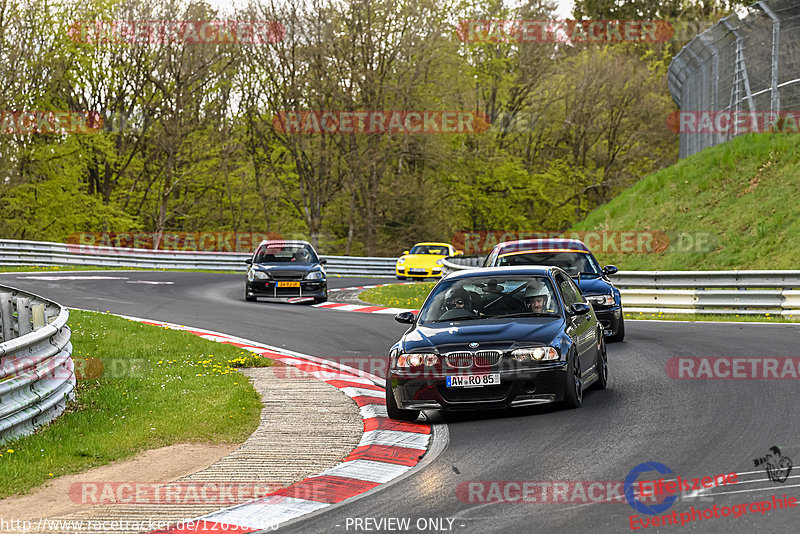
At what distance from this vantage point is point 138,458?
7891mm

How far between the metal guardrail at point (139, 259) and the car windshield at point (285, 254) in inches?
615

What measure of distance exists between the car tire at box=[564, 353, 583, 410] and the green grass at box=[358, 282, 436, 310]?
1430 cm

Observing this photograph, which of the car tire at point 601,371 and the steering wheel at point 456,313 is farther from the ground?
the steering wheel at point 456,313

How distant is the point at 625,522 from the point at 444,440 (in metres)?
2.91

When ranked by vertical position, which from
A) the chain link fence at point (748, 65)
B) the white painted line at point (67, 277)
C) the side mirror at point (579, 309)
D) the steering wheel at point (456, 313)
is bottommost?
the white painted line at point (67, 277)

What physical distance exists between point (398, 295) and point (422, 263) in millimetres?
8502

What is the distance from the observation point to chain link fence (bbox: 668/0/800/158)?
25.9m

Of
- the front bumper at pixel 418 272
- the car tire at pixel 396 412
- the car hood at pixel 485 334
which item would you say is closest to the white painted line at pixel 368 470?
the car tire at pixel 396 412

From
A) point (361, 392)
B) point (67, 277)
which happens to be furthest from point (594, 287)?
point (67, 277)

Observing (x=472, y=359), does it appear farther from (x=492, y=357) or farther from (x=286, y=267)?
(x=286, y=267)

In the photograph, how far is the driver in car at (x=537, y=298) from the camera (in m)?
10.1

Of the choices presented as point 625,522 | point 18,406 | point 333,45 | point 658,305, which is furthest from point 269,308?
point 333,45

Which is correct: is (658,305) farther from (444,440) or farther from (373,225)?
(373,225)

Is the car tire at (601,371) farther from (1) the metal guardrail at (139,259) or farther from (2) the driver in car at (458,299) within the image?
(1) the metal guardrail at (139,259)
